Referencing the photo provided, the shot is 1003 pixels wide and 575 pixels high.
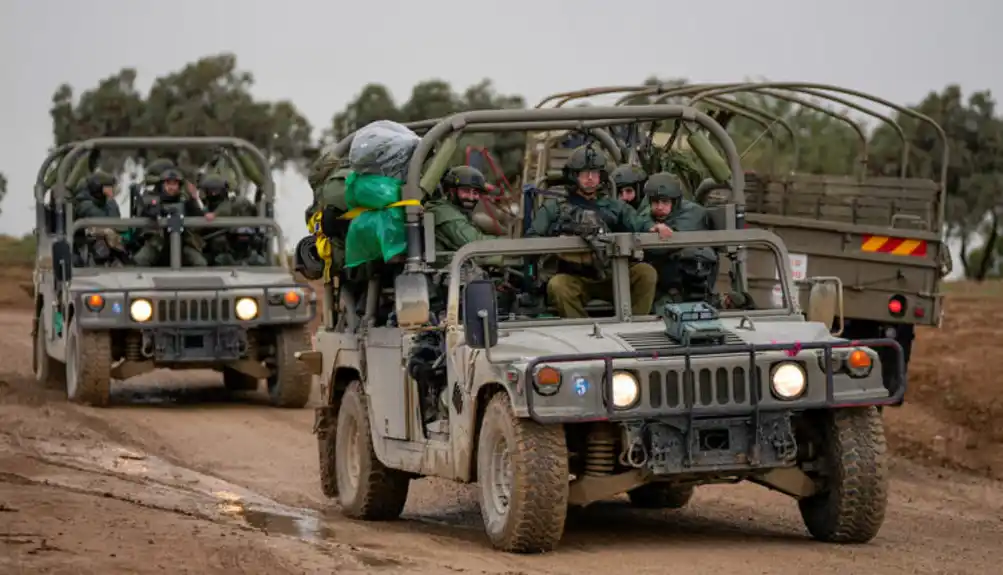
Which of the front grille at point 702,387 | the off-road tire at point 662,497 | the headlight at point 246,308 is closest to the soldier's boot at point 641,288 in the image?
the front grille at point 702,387

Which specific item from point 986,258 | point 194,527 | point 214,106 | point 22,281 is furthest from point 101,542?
point 214,106

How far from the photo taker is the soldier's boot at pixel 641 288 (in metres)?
10.7

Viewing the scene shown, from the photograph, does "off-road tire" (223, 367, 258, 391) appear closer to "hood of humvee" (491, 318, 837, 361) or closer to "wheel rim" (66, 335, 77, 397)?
"wheel rim" (66, 335, 77, 397)

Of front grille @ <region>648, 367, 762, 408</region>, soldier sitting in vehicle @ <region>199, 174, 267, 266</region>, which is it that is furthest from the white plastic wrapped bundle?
soldier sitting in vehicle @ <region>199, 174, 267, 266</region>

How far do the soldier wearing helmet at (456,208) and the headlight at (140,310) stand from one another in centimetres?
705

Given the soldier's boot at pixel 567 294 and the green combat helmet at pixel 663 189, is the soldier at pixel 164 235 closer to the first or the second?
the green combat helmet at pixel 663 189

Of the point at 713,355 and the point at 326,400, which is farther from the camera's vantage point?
the point at 326,400

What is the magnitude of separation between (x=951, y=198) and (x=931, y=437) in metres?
26.6

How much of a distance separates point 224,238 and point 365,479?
26.1 ft

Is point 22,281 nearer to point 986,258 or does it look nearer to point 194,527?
point 986,258

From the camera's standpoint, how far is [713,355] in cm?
963

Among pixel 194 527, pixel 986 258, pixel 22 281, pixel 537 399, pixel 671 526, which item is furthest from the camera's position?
pixel 986 258

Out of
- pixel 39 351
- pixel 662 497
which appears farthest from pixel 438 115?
pixel 662 497

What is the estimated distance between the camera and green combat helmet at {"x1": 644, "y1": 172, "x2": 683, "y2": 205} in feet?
37.1
